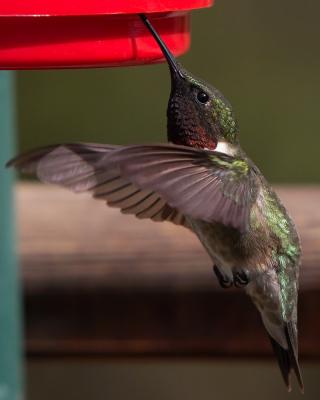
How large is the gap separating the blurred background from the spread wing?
146 inches

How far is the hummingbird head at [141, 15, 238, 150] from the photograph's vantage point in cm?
258

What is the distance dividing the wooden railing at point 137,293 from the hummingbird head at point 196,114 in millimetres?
774

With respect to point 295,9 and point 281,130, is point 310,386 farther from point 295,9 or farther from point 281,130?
point 295,9

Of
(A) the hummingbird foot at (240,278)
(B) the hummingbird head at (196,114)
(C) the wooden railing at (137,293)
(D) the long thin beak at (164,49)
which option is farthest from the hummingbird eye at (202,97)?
(C) the wooden railing at (137,293)

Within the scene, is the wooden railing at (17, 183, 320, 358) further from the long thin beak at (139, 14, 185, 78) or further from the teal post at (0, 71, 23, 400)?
the long thin beak at (139, 14, 185, 78)

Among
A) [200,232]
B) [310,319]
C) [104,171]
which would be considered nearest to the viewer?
[104,171]

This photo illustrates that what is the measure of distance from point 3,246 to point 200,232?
880mm

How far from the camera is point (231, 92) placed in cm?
657

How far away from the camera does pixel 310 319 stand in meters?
3.46

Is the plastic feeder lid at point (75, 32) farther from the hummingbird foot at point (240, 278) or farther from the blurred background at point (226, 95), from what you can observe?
the blurred background at point (226, 95)

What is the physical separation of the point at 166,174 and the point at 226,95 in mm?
4246

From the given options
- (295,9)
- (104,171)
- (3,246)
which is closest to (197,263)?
(3,246)

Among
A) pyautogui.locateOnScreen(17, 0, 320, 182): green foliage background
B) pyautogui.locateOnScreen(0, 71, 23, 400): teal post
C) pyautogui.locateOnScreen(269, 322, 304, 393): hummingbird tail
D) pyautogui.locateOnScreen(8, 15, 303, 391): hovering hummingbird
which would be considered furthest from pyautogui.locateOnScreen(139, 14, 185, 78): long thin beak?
pyautogui.locateOnScreen(17, 0, 320, 182): green foliage background

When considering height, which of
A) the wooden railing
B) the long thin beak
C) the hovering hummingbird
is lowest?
the wooden railing
